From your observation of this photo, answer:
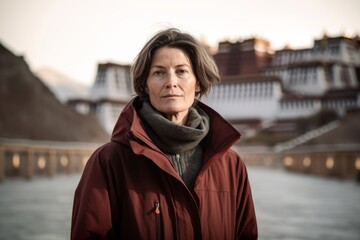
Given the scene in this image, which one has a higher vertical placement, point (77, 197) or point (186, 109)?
point (186, 109)

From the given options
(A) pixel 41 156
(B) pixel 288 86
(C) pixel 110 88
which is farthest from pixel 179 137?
(B) pixel 288 86

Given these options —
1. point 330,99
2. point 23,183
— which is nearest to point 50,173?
point 23,183

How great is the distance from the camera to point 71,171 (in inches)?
768

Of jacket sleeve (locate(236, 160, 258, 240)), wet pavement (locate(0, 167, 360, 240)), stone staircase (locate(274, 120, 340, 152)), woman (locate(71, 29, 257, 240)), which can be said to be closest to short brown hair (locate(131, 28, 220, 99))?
woman (locate(71, 29, 257, 240))

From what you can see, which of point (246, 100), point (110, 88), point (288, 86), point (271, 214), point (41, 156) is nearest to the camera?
point (271, 214)

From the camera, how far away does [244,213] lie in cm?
136

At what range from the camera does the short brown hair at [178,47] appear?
50.3 inches

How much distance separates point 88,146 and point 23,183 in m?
4.48

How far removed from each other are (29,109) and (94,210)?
614 inches

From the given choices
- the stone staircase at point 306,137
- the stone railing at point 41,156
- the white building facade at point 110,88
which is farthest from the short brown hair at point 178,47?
the white building facade at point 110,88

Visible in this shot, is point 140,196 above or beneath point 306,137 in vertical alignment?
above

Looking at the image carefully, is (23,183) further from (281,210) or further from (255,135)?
(255,135)

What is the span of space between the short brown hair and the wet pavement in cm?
492

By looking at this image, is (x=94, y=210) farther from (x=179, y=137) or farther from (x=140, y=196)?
(x=179, y=137)
